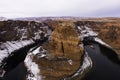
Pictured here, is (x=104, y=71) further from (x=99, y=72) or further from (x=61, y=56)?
(x=61, y=56)

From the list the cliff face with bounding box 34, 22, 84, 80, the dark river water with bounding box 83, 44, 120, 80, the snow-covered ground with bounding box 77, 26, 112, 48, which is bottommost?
the snow-covered ground with bounding box 77, 26, 112, 48

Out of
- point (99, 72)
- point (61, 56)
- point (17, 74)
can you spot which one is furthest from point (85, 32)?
point (61, 56)

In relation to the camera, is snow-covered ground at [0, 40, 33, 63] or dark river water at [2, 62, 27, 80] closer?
dark river water at [2, 62, 27, 80]

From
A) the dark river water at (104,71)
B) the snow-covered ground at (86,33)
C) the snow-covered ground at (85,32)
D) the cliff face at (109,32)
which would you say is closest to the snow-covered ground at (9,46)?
the dark river water at (104,71)

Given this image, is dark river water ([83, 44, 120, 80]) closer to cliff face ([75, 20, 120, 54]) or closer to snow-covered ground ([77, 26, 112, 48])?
cliff face ([75, 20, 120, 54])

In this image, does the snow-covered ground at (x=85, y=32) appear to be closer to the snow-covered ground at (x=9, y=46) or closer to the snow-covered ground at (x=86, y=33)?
the snow-covered ground at (x=86, y=33)

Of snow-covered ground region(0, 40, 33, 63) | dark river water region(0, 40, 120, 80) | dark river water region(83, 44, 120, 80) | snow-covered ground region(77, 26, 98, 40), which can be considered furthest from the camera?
snow-covered ground region(77, 26, 98, 40)

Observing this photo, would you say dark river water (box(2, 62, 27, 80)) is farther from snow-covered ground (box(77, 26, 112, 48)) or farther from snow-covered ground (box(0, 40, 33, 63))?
snow-covered ground (box(77, 26, 112, 48))

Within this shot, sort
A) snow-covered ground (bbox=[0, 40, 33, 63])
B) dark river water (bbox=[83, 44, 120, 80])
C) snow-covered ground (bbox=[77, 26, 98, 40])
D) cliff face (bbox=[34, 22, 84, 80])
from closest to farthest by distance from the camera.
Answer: cliff face (bbox=[34, 22, 84, 80]) < dark river water (bbox=[83, 44, 120, 80]) < snow-covered ground (bbox=[0, 40, 33, 63]) < snow-covered ground (bbox=[77, 26, 98, 40])

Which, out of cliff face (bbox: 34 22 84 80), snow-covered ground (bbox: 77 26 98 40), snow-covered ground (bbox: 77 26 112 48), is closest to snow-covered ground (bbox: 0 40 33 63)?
cliff face (bbox: 34 22 84 80)

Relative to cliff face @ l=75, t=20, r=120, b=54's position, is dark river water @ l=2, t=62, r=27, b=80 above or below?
below
